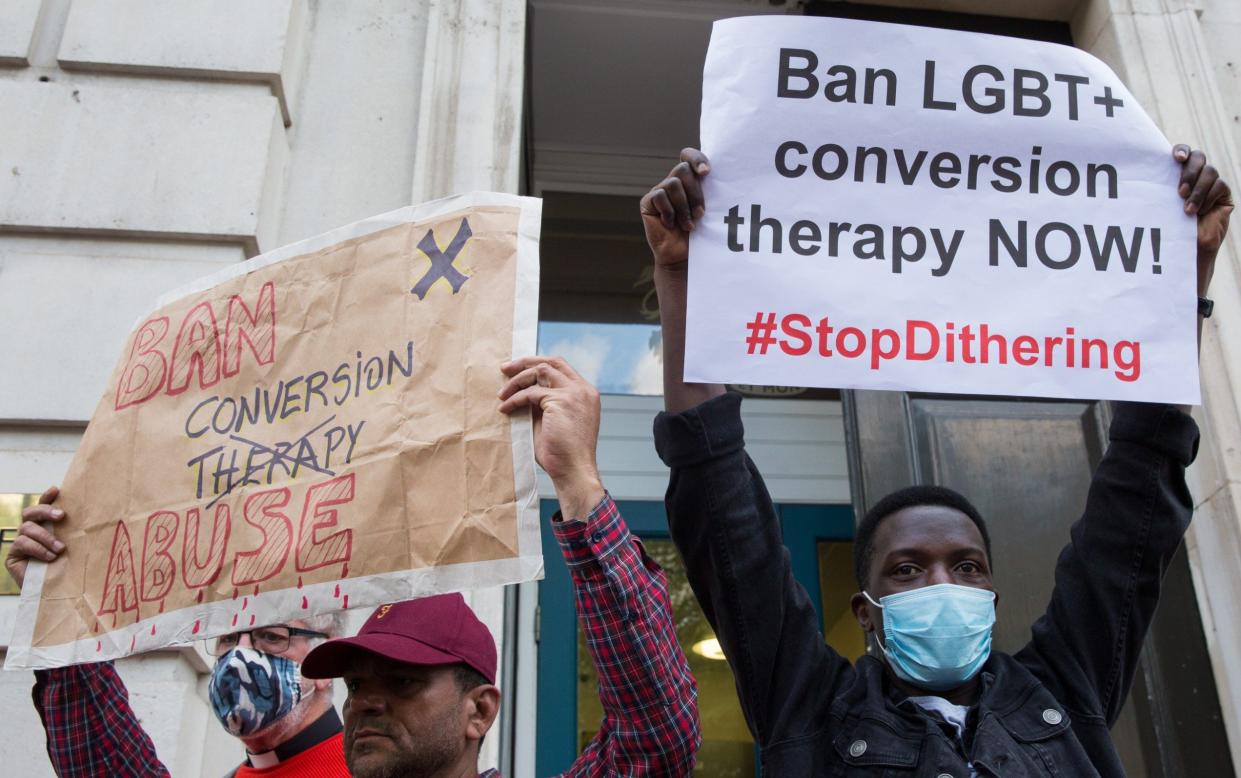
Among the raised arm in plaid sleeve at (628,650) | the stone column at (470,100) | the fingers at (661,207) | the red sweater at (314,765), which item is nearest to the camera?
the raised arm in plaid sleeve at (628,650)

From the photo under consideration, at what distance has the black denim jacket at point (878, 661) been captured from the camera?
2.13 m

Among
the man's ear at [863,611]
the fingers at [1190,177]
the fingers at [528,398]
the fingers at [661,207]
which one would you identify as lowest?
the man's ear at [863,611]

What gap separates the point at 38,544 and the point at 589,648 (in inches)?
53.0

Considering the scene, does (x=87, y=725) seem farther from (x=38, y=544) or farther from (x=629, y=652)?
(x=629, y=652)

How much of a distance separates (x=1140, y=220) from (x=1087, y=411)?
2242 millimetres

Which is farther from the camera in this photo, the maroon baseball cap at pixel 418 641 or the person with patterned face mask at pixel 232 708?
the person with patterned face mask at pixel 232 708

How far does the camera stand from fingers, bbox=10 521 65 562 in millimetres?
2539

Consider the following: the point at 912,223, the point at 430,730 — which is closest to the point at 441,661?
the point at 430,730

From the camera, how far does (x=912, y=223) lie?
2.47 metres

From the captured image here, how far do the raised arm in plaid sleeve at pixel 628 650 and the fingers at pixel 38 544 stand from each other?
123 centimetres

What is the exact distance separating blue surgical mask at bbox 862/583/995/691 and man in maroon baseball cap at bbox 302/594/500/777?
803 millimetres

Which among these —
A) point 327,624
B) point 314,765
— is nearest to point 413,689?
point 314,765

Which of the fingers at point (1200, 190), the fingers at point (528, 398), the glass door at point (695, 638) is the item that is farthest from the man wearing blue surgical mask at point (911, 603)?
the glass door at point (695, 638)

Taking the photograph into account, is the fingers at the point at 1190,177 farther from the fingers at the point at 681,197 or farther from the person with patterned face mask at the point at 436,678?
the person with patterned face mask at the point at 436,678
